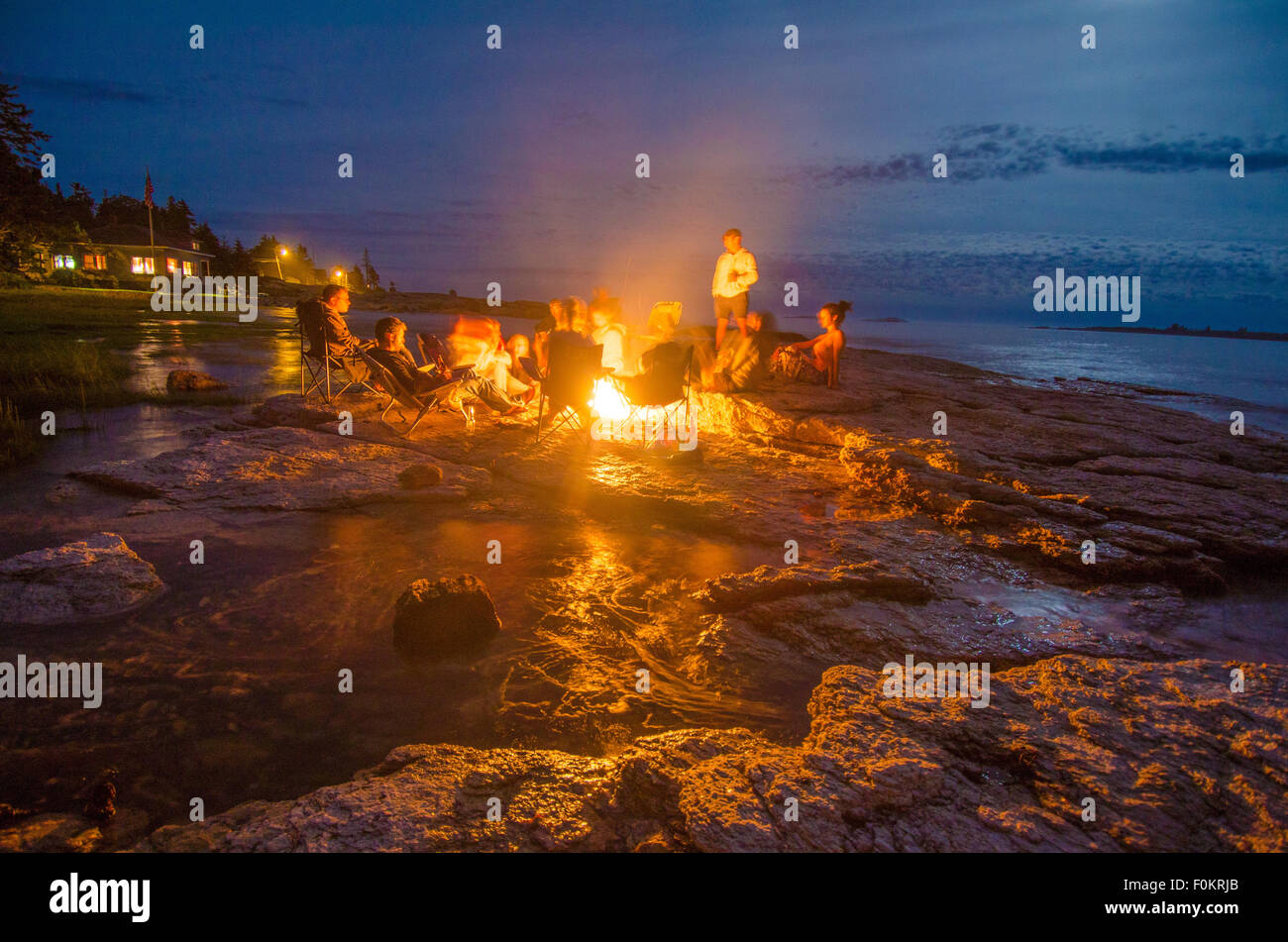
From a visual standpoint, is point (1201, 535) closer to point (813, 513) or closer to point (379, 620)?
point (813, 513)

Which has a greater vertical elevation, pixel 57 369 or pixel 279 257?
pixel 279 257

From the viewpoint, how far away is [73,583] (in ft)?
10.0

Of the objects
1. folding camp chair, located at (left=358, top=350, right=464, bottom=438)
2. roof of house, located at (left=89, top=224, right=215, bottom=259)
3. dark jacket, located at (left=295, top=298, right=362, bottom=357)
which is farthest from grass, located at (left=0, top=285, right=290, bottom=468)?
roof of house, located at (left=89, top=224, right=215, bottom=259)

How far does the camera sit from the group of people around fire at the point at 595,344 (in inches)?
261

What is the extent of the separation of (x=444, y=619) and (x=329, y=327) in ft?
18.8

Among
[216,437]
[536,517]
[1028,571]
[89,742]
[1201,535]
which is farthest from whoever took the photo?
[216,437]

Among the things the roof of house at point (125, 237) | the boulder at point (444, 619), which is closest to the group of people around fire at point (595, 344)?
the boulder at point (444, 619)

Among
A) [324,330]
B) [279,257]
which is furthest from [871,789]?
[279,257]

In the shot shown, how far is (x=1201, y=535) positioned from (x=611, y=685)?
439 cm

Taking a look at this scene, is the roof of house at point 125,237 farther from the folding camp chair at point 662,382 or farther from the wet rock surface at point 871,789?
the wet rock surface at point 871,789

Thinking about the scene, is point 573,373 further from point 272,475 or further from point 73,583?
point 73,583

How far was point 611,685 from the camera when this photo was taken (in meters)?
2.65

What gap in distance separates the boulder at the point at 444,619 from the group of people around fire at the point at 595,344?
375 cm
